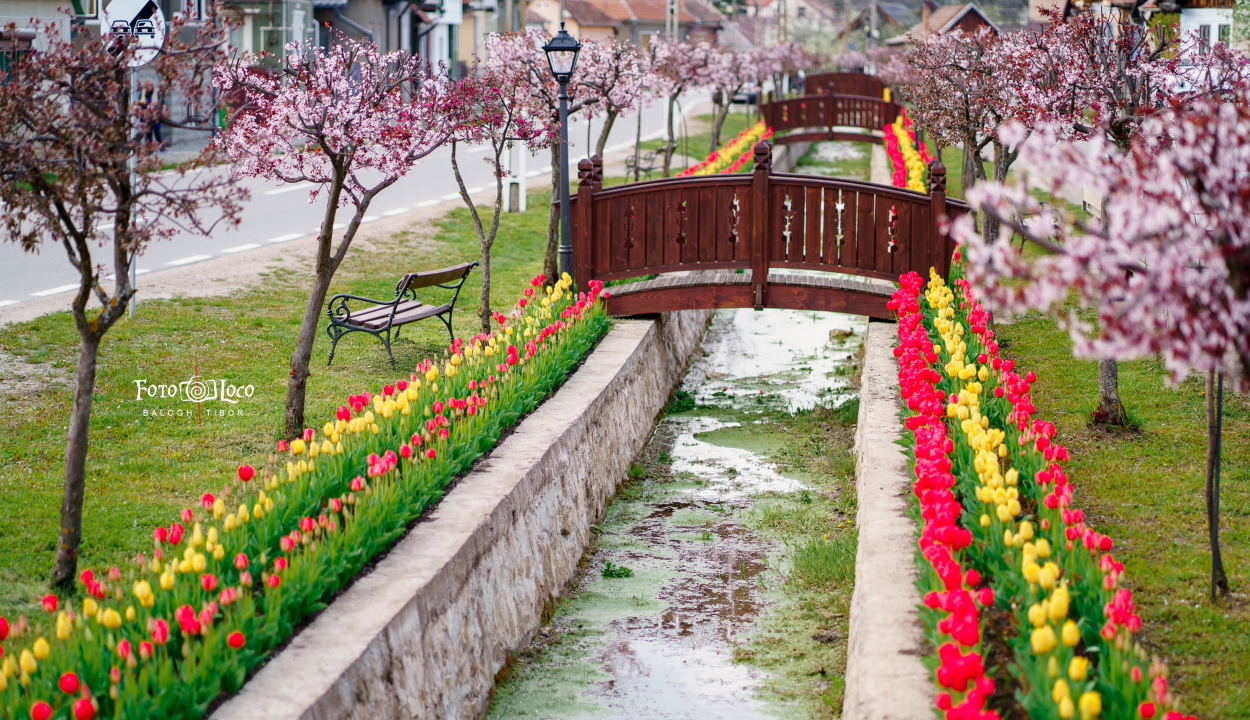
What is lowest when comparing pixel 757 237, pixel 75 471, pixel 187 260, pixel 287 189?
pixel 75 471

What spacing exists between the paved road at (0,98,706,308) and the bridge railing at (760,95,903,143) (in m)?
6.40

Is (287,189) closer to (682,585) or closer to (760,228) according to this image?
(760,228)

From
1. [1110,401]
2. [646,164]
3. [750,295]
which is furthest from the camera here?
[646,164]

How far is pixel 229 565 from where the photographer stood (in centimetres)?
512

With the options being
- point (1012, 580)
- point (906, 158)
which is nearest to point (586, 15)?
point (906, 158)

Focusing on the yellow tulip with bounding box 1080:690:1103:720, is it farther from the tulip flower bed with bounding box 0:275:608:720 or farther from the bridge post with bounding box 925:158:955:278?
the bridge post with bounding box 925:158:955:278

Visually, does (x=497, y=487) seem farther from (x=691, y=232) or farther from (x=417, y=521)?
(x=691, y=232)

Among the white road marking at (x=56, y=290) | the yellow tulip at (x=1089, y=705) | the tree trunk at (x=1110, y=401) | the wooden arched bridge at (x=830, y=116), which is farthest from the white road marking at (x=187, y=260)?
the wooden arched bridge at (x=830, y=116)

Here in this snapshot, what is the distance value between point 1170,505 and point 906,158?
612 inches

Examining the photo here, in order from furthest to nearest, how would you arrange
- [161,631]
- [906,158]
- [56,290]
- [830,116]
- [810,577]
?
1. [830,116]
2. [906,158]
3. [56,290]
4. [810,577]
5. [161,631]

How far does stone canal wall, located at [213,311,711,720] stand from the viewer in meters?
4.72

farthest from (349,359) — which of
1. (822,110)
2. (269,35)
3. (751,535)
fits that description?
(269,35)

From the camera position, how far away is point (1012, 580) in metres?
4.91

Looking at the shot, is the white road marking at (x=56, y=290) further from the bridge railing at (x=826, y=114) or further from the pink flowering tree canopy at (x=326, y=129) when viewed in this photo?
the bridge railing at (x=826, y=114)
